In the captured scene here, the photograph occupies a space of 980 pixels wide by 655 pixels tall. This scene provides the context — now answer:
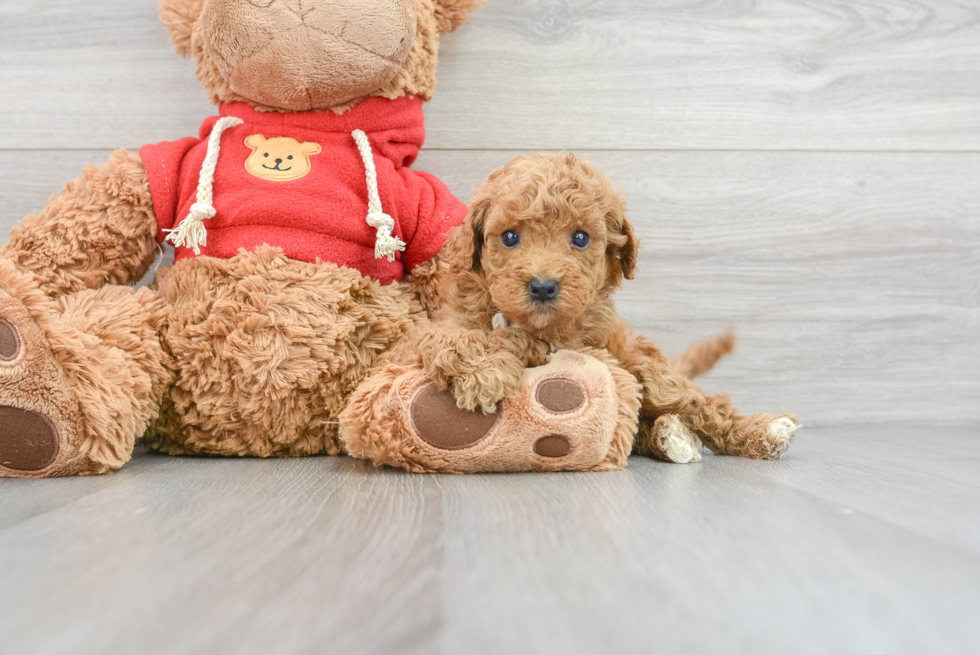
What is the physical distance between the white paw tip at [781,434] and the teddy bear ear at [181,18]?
1068mm

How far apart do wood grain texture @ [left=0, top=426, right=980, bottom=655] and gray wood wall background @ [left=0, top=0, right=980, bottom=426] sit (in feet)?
1.94

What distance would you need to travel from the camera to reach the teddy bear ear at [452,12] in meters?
1.18

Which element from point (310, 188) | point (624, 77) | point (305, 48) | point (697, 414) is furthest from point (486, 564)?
point (624, 77)

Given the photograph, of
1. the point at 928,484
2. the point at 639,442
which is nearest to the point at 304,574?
the point at 639,442

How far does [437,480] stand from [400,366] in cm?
16

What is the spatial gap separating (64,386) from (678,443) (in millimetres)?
795

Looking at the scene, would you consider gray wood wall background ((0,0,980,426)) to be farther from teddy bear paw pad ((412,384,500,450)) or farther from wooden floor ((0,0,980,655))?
teddy bear paw pad ((412,384,500,450))

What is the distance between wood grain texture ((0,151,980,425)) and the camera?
141cm

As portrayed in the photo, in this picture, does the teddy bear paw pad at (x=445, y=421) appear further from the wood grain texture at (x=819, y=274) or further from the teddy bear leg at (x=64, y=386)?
the wood grain texture at (x=819, y=274)

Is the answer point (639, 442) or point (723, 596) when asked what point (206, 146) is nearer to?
point (639, 442)

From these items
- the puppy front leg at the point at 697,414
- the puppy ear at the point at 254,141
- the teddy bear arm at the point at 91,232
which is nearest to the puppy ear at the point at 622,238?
the puppy front leg at the point at 697,414

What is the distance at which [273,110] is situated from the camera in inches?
44.6

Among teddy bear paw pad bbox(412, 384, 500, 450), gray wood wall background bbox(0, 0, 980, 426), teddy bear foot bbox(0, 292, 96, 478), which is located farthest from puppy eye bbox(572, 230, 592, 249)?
teddy bear foot bbox(0, 292, 96, 478)

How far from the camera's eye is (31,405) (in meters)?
0.84
